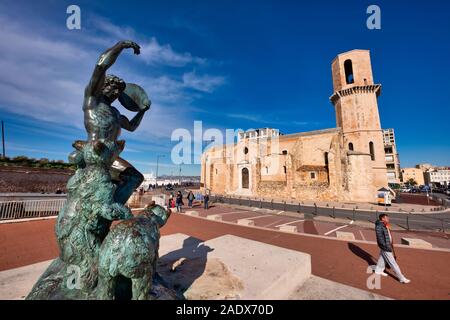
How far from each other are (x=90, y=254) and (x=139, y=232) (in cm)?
76

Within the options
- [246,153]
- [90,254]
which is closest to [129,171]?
[90,254]

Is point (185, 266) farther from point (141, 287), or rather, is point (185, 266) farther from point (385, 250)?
point (385, 250)

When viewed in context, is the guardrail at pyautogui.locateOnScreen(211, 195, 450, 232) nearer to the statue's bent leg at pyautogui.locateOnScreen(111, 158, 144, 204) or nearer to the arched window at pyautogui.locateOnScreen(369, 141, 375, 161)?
the arched window at pyautogui.locateOnScreen(369, 141, 375, 161)

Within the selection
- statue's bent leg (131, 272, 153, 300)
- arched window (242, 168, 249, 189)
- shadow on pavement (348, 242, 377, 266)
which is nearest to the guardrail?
shadow on pavement (348, 242, 377, 266)

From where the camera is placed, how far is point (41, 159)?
73.4 ft

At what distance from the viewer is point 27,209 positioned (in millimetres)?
10922

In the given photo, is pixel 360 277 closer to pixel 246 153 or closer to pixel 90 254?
pixel 90 254

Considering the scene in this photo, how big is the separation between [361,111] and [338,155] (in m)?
7.74

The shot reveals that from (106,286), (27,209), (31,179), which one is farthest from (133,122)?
(31,179)

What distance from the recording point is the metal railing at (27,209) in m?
10.1

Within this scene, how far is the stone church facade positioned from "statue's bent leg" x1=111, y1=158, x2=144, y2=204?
2808 cm

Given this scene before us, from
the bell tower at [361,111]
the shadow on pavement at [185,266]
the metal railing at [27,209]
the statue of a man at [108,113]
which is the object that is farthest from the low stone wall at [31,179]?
the bell tower at [361,111]

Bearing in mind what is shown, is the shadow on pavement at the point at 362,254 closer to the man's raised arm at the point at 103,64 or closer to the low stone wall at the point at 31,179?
the man's raised arm at the point at 103,64
